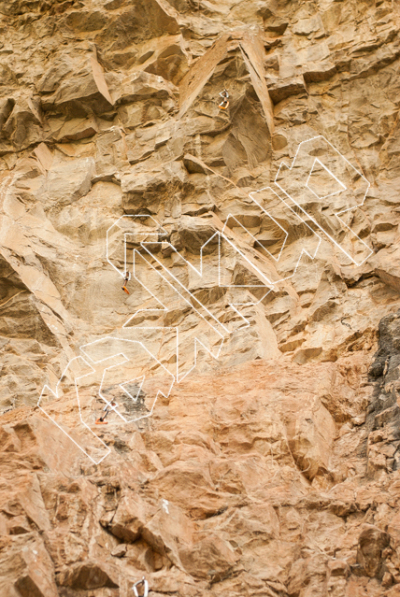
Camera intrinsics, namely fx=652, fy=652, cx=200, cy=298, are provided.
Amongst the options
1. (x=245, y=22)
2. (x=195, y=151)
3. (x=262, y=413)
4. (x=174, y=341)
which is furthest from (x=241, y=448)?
(x=245, y=22)

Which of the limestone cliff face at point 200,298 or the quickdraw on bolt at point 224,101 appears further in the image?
the quickdraw on bolt at point 224,101

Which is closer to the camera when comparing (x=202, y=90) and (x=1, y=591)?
(x=1, y=591)

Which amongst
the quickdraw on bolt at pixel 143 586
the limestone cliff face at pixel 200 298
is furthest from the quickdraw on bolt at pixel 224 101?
the quickdraw on bolt at pixel 143 586

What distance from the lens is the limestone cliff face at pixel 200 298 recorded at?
7.11 meters

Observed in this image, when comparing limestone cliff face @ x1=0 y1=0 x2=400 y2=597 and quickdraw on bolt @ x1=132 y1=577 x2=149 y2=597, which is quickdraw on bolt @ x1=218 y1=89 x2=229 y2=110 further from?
quickdraw on bolt @ x1=132 y1=577 x2=149 y2=597

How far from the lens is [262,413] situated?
8.91m

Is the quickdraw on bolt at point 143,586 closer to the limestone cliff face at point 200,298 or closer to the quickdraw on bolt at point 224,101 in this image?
the limestone cliff face at point 200,298

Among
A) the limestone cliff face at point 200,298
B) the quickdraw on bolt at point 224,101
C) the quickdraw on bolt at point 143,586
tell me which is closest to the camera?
the quickdraw on bolt at point 143,586

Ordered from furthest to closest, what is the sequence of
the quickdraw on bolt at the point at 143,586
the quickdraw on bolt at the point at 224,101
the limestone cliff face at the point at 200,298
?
the quickdraw on bolt at the point at 224,101, the limestone cliff face at the point at 200,298, the quickdraw on bolt at the point at 143,586

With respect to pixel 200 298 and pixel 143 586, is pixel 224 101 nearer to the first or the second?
pixel 200 298

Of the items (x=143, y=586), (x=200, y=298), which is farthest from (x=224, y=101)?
(x=143, y=586)

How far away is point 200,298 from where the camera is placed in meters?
11.7

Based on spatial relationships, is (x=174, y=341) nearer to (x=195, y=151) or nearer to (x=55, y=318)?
(x=55, y=318)

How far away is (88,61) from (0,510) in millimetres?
11848
